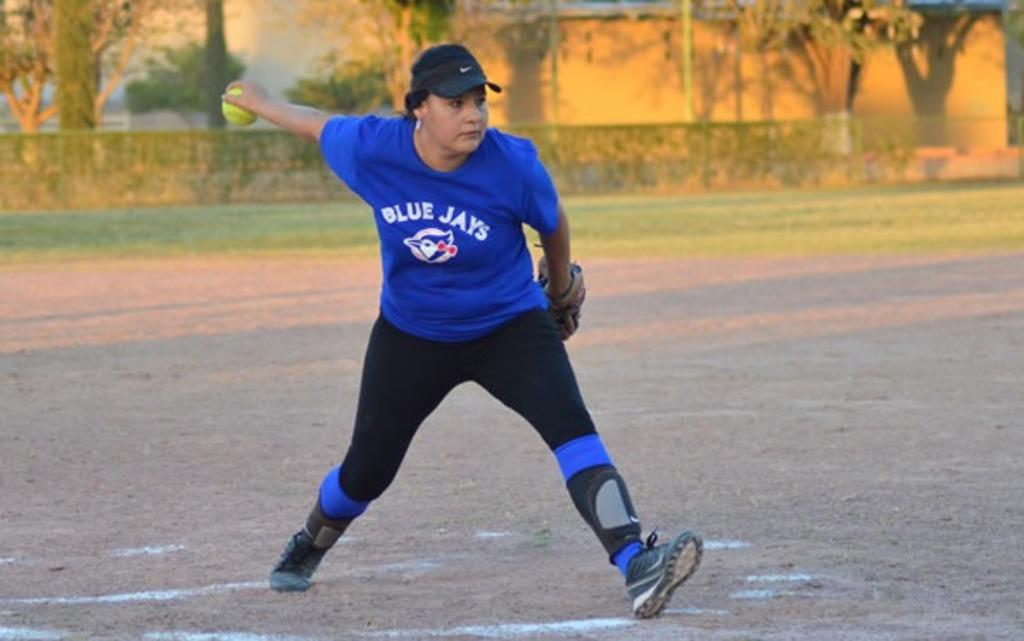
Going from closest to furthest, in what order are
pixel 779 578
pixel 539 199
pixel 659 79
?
pixel 539 199, pixel 779 578, pixel 659 79

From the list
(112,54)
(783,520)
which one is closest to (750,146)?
(112,54)

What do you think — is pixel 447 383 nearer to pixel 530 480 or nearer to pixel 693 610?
pixel 693 610

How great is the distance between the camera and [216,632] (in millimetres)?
6230

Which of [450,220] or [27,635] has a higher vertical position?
[450,220]

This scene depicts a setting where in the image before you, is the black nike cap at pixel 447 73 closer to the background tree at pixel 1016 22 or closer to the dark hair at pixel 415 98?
the dark hair at pixel 415 98

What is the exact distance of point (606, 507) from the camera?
643 centimetres

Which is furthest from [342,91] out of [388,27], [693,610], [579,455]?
[693,610]

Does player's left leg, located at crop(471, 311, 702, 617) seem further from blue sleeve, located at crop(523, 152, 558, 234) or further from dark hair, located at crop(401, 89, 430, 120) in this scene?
dark hair, located at crop(401, 89, 430, 120)

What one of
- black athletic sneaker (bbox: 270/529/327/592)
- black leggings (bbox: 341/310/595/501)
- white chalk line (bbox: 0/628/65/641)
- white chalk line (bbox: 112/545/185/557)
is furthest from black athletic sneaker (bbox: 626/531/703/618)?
white chalk line (bbox: 112/545/185/557)

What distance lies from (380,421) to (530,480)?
8.75ft

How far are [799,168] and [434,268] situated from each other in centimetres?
4595

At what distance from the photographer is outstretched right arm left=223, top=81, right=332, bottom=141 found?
6.81 m

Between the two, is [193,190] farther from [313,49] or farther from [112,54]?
[313,49]

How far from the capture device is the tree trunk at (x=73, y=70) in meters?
51.4
